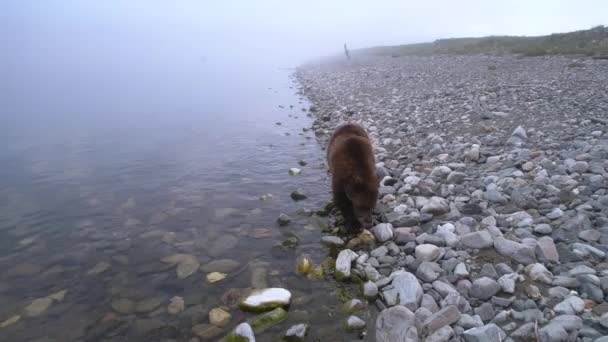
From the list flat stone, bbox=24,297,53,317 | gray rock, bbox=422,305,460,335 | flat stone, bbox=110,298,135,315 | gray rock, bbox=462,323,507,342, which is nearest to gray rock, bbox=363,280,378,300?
gray rock, bbox=422,305,460,335

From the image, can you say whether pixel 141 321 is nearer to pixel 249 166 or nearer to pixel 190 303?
pixel 190 303

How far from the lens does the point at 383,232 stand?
6.05 metres

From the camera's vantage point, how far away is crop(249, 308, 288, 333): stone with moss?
4.52 meters

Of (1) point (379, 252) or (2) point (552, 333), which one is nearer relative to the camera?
(2) point (552, 333)

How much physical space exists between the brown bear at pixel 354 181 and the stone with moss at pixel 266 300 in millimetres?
1892

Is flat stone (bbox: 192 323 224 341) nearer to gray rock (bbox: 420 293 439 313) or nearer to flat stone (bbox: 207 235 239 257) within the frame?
flat stone (bbox: 207 235 239 257)

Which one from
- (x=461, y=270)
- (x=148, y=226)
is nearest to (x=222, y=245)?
(x=148, y=226)

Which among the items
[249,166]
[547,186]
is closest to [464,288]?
[547,186]

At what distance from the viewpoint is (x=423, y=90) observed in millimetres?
17312

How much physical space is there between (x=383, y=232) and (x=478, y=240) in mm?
1368

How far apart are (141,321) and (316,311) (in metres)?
2.14

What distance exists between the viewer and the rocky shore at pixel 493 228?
4012mm

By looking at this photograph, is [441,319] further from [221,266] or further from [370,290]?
[221,266]

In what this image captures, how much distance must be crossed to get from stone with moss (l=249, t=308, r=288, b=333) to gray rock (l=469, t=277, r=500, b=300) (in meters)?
2.19
